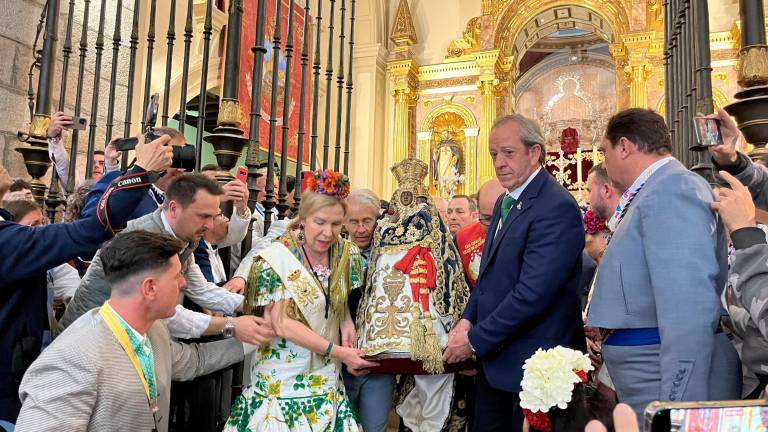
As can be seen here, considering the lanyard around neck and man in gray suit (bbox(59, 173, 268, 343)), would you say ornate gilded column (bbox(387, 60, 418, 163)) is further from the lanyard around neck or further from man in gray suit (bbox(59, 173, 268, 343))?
the lanyard around neck

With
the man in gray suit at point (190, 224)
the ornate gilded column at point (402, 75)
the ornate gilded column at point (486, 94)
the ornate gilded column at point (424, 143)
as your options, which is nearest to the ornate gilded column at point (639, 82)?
the ornate gilded column at point (486, 94)

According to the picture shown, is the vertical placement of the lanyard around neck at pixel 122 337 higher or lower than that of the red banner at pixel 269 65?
lower

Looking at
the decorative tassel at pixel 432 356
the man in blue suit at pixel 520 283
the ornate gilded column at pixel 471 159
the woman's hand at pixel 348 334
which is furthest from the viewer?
the ornate gilded column at pixel 471 159

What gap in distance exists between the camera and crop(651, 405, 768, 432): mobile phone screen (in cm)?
84

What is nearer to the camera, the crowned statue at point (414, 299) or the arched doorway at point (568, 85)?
the crowned statue at point (414, 299)

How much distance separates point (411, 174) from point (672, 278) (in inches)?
55.0

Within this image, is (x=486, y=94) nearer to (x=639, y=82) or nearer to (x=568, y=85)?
(x=639, y=82)

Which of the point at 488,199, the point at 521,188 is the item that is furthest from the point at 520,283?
the point at 488,199

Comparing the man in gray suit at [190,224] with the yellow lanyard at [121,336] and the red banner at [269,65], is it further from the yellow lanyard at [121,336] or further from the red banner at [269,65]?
the red banner at [269,65]

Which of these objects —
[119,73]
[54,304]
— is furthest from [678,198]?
[119,73]

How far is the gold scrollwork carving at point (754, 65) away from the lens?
2412 millimetres

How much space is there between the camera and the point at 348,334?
8.84 ft

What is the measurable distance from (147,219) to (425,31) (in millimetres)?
11218

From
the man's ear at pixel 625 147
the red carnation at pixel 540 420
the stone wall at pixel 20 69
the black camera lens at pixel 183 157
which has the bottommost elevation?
the red carnation at pixel 540 420
